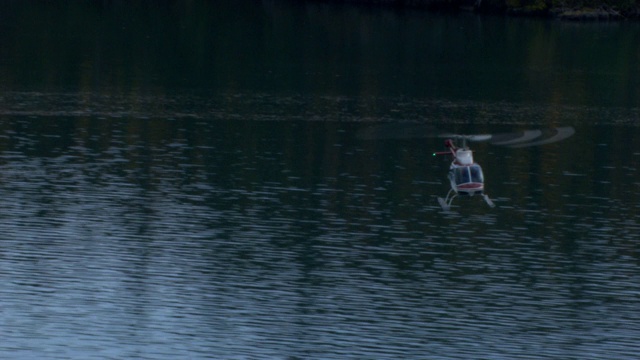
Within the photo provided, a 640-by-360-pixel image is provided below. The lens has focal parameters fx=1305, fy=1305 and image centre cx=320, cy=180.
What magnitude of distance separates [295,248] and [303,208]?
8197 mm

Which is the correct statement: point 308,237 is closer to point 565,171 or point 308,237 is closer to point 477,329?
point 477,329

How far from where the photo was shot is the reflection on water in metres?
50.0

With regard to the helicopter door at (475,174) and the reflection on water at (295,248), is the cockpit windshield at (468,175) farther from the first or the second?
the reflection on water at (295,248)

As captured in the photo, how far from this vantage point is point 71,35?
141m

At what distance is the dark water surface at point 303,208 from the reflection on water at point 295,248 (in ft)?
0.51

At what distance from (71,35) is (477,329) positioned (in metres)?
97.7

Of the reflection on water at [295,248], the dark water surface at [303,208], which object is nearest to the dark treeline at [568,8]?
the dark water surface at [303,208]

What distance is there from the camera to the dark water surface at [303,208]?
50.9 metres

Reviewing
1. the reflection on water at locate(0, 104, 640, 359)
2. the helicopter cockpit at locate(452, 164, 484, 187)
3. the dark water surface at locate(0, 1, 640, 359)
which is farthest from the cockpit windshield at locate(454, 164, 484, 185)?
the reflection on water at locate(0, 104, 640, 359)

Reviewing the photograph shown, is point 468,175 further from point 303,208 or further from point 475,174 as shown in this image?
point 303,208

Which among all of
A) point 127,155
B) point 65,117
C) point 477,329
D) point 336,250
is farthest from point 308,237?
point 65,117

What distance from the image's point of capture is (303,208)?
71188 millimetres

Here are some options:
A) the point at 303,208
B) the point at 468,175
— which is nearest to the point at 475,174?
the point at 468,175

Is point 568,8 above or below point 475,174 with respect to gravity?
above
